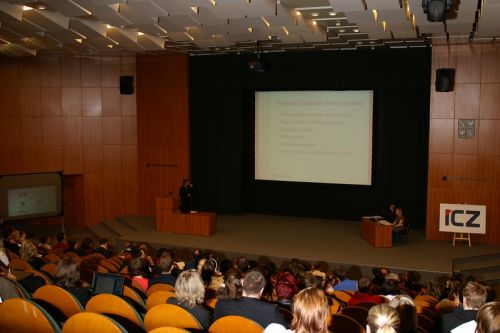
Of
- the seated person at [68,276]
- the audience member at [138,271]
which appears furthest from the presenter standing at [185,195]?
the seated person at [68,276]

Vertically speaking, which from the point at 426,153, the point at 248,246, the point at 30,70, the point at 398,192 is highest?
the point at 30,70

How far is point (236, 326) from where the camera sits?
3850 millimetres

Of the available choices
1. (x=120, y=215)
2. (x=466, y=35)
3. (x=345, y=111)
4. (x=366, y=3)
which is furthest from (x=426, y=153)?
(x=120, y=215)

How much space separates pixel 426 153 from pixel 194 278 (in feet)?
36.2

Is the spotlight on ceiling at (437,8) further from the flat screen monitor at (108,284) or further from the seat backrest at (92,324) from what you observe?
the seat backrest at (92,324)

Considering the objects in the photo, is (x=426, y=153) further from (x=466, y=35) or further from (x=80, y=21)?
(x=80, y=21)

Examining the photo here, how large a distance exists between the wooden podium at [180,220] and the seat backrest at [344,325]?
8657 millimetres

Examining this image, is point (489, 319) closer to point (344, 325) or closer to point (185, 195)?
point (344, 325)

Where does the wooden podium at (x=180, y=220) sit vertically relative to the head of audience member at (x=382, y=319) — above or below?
below

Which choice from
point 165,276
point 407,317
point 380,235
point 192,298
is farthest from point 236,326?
point 380,235

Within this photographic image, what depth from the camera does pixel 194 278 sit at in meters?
4.47

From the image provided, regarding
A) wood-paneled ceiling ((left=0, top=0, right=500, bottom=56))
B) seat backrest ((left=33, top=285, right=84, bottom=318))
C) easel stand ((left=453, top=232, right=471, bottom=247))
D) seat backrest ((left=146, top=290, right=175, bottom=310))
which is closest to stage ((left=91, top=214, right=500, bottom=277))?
easel stand ((left=453, top=232, right=471, bottom=247))

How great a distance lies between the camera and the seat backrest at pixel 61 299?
15.2ft

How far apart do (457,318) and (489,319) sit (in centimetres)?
127
